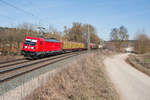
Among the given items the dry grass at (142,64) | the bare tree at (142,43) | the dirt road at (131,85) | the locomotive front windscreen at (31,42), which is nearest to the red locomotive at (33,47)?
the locomotive front windscreen at (31,42)

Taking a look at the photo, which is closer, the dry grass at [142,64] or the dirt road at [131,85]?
the dirt road at [131,85]

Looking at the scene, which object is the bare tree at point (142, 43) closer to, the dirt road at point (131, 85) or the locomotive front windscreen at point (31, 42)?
the dirt road at point (131, 85)

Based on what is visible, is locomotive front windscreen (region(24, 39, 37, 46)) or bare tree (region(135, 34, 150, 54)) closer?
locomotive front windscreen (region(24, 39, 37, 46))

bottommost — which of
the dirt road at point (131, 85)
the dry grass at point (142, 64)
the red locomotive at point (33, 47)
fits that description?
the dirt road at point (131, 85)

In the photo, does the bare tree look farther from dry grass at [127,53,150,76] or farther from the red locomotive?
the red locomotive

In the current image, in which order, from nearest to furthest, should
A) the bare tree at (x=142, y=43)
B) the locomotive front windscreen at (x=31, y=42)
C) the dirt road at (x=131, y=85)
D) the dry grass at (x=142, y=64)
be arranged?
the dirt road at (x=131, y=85)
the locomotive front windscreen at (x=31, y=42)
the dry grass at (x=142, y=64)
the bare tree at (x=142, y=43)

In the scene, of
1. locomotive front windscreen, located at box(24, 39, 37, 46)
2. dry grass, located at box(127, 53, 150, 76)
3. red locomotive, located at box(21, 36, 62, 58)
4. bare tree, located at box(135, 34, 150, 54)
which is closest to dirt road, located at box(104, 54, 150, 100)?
dry grass, located at box(127, 53, 150, 76)

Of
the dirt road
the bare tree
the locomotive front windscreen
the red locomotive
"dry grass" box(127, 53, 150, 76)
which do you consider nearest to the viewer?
the dirt road

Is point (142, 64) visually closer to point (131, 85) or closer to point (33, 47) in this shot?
point (131, 85)

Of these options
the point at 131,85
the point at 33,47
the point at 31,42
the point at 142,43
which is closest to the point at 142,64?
Result: the point at 131,85

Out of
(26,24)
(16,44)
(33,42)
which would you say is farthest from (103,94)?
(26,24)

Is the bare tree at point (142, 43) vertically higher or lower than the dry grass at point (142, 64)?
higher

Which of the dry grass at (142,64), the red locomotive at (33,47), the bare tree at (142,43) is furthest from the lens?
the bare tree at (142,43)

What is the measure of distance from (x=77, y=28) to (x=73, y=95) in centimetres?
5326
